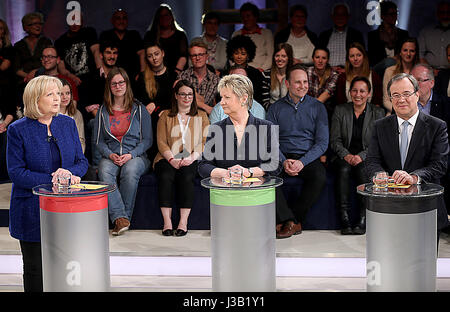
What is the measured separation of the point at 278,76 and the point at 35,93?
274cm

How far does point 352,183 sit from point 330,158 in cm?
40

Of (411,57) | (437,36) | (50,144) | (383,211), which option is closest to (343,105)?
(411,57)

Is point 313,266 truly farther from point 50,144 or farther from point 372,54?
point 372,54

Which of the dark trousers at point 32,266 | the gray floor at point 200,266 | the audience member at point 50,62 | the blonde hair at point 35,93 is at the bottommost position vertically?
the gray floor at point 200,266

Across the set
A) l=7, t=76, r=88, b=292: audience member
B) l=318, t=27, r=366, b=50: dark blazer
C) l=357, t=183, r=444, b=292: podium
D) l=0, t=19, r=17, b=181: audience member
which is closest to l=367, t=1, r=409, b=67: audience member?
l=318, t=27, r=366, b=50: dark blazer

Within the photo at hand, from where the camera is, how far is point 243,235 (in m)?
2.89

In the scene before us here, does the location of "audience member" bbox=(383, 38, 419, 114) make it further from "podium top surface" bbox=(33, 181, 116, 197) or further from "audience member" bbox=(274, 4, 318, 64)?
"podium top surface" bbox=(33, 181, 116, 197)

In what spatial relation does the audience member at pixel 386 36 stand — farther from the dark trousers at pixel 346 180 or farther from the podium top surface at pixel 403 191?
the podium top surface at pixel 403 191

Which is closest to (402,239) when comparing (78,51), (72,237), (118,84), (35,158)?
(72,237)

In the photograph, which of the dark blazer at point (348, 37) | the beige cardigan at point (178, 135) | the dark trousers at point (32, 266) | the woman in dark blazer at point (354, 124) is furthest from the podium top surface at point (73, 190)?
the dark blazer at point (348, 37)

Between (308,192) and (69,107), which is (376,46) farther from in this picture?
(69,107)

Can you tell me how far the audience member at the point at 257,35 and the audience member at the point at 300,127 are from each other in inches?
37.4

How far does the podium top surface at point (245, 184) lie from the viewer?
2.83 metres

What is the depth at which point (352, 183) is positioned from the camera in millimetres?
4664
